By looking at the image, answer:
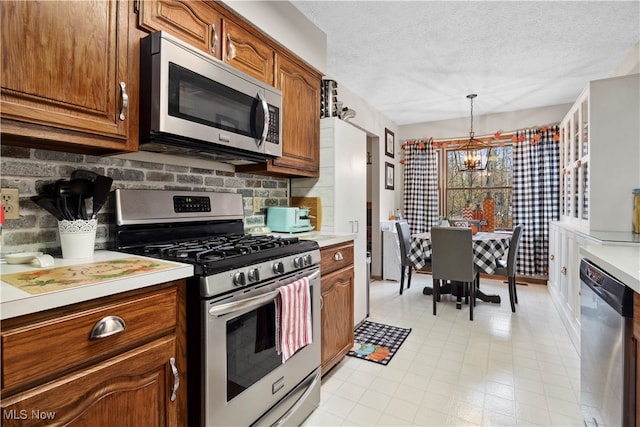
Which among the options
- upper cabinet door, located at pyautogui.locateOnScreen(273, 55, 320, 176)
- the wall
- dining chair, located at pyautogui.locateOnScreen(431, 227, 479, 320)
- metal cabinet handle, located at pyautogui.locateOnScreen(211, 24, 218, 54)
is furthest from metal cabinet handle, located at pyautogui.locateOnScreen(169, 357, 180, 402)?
the wall

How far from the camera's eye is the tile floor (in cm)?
175

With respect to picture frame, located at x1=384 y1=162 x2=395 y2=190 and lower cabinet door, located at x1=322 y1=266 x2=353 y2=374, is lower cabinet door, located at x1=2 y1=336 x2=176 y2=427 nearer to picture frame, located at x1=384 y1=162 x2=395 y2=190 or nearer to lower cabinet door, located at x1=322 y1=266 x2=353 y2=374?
lower cabinet door, located at x1=322 y1=266 x2=353 y2=374

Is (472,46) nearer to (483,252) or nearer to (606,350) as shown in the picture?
(483,252)

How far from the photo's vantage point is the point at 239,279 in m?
1.28

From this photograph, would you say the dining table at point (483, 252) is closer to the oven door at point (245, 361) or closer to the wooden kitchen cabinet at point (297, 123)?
the wooden kitchen cabinet at point (297, 123)

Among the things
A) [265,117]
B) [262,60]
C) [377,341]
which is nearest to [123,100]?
[265,117]

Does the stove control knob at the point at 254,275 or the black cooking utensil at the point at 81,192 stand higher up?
the black cooking utensil at the point at 81,192

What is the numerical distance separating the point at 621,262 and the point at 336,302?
144 centimetres

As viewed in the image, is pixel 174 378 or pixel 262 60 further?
pixel 262 60

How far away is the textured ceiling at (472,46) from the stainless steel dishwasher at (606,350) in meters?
1.92

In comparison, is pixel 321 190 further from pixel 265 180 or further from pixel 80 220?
pixel 80 220

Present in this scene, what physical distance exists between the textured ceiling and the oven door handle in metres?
2.03

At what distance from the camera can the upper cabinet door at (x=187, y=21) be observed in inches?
54.6

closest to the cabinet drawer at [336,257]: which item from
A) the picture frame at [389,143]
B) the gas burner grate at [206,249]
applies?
the gas burner grate at [206,249]
